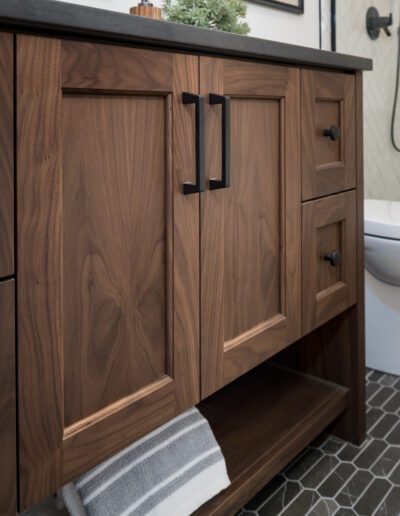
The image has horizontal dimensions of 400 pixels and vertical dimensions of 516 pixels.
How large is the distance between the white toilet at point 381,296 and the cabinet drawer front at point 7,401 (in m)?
1.26

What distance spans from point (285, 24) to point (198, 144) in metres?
1.18

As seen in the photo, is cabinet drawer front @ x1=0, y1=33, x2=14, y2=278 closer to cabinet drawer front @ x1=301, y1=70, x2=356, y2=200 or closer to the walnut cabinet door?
the walnut cabinet door

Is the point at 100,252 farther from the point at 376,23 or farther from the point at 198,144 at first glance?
the point at 376,23

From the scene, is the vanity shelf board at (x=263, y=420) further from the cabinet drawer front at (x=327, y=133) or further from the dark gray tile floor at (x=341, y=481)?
the cabinet drawer front at (x=327, y=133)

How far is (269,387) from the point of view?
1.48 meters

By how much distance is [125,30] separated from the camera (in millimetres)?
654

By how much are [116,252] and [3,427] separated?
25 cm

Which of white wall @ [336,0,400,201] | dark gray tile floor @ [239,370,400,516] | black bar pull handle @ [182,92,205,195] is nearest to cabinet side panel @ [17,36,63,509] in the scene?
black bar pull handle @ [182,92,205,195]

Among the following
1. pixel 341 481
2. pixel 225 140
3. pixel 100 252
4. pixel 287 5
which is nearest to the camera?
pixel 100 252

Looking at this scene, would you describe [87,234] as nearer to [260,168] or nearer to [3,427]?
[3,427]

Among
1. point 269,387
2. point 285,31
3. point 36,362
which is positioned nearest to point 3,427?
point 36,362

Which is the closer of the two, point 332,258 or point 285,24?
point 332,258

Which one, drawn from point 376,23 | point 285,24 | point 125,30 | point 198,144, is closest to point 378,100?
point 376,23

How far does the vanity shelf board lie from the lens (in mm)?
1111
